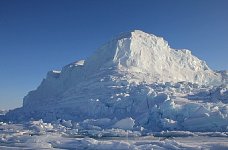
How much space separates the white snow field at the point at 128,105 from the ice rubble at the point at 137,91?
0.68ft

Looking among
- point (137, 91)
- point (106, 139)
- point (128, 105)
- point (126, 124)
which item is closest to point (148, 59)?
point (137, 91)

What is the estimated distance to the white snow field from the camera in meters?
70.1

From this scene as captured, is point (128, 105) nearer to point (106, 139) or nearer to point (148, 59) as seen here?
point (106, 139)

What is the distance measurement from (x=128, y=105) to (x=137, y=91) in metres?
7.00

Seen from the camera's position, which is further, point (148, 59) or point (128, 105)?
point (148, 59)

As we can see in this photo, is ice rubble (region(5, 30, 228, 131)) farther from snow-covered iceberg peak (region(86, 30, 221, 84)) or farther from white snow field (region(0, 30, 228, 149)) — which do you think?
white snow field (region(0, 30, 228, 149))

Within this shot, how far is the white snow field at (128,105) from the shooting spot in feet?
230

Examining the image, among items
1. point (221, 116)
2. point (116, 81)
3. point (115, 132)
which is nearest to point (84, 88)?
point (116, 81)

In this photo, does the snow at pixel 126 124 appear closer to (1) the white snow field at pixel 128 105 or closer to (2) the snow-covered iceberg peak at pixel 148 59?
(1) the white snow field at pixel 128 105

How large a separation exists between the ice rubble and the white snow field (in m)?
0.21

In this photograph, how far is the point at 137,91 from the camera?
10450cm

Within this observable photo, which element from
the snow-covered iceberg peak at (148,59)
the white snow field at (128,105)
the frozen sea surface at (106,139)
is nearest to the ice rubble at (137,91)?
the snow-covered iceberg peak at (148,59)

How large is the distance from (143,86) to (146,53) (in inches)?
1112

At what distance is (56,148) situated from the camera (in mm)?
63375
